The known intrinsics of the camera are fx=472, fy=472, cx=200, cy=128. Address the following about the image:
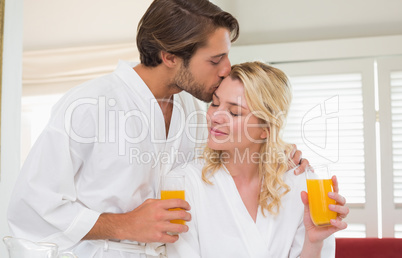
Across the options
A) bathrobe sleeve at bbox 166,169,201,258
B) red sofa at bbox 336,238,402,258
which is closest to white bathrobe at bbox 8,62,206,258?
bathrobe sleeve at bbox 166,169,201,258

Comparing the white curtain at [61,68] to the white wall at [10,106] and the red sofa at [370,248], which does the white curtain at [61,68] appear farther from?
the red sofa at [370,248]

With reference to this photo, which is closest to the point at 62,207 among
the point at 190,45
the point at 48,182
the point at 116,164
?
the point at 48,182

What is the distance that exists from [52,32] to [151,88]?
3.05 metres

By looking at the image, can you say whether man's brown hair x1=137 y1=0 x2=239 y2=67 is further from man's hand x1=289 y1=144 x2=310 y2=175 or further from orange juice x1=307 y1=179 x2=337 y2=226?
orange juice x1=307 y1=179 x2=337 y2=226

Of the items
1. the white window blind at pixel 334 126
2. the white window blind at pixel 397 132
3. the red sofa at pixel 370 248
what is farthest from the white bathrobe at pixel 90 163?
the white window blind at pixel 397 132

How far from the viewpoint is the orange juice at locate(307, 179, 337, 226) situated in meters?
1.69

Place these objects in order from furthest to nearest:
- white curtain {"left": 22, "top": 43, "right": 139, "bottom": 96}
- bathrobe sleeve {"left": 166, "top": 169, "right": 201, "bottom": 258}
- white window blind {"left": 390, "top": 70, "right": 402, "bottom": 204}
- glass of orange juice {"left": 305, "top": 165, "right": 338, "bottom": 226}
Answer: white curtain {"left": 22, "top": 43, "right": 139, "bottom": 96}, white window blind {"left": 390, "top": 70, "right": 402, "bottom": 204}, bathrobe sleeve {"left": 166, "top": 169, "right": 201, "bottom": 258}, glass of orange juice {"left": 305, "top": 165, "right": 338, "bottom": 226}

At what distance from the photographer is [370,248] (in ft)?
10.7

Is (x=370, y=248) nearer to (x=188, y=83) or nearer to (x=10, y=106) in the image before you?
(x=188, y=83)

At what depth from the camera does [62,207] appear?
69.5 inches

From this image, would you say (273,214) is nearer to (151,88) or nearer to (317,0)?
(151,88)

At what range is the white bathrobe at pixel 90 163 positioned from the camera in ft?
5.70

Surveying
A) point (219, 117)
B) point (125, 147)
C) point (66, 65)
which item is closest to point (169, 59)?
point (219, 117)

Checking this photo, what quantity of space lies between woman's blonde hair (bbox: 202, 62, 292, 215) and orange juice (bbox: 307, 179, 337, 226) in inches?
14.5
